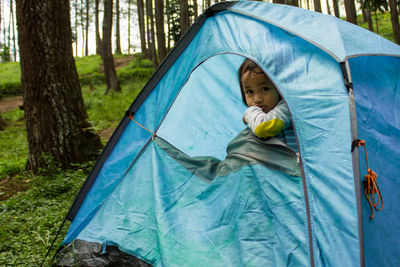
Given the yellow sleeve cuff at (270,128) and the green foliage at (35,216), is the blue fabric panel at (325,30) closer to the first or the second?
the yellow sleeve cuff at (270,128)

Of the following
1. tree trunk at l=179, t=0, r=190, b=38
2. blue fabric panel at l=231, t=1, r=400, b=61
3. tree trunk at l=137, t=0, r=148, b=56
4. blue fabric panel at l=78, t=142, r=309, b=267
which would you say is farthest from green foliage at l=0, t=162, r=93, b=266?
tree trunk at l=137, t=0, r=148, b=56

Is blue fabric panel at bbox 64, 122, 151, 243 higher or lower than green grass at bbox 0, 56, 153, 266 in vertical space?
higher

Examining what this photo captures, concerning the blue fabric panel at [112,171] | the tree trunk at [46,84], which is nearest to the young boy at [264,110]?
the blue fabric panel at [112,171]

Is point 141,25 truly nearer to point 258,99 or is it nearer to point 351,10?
point 351,10

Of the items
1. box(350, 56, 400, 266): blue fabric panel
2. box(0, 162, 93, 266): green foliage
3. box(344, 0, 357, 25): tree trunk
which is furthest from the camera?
box(344, 0, 357, 25): tree trunk

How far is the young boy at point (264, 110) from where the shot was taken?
209cm

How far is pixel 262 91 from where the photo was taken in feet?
7.79

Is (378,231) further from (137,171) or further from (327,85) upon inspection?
(137,171)

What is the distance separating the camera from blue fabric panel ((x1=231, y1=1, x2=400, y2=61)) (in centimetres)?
181

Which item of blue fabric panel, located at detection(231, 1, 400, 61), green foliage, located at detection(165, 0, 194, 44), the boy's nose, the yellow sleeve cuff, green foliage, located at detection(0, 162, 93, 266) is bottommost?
green foliage, located at detection(0, 162, 93, 266)

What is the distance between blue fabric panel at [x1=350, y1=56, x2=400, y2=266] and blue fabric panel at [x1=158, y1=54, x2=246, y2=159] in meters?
1.37

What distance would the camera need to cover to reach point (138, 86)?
40.1ft

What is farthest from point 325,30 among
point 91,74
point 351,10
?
point 91,74

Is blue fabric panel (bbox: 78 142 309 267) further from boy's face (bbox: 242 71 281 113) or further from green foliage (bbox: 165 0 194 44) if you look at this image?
green foliage (bbox: 165 0 194 44)
